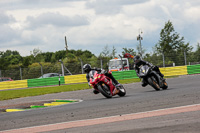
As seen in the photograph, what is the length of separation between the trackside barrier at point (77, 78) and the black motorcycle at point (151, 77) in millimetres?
15491

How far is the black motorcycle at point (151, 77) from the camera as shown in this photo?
14.0m

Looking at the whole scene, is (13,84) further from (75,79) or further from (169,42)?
(169,42)

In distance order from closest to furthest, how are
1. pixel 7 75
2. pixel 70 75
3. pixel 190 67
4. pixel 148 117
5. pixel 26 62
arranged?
1. pixel 148 117
2. pixel 190 67
3. pixel 70 75
4. pixel 7 75
5. pixel 26 62

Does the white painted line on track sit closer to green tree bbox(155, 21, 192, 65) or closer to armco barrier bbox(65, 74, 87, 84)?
armco barrier bbox(65, 74, 87, 84)

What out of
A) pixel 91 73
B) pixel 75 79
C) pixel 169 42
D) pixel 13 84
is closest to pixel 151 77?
pixel 91 73

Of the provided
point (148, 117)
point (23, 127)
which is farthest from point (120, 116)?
point (23, 127)

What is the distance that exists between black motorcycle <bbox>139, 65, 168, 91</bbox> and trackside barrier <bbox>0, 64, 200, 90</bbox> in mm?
15491

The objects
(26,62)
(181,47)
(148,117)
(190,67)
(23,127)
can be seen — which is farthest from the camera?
(26,62)

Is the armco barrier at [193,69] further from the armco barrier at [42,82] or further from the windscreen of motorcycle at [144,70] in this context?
the windscreen of motorcycle at [144,70]

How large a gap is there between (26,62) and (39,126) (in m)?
74.6

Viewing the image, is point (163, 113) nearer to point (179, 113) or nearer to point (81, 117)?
point (179, 113)

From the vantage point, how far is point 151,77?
555 inches

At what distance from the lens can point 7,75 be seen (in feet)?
113

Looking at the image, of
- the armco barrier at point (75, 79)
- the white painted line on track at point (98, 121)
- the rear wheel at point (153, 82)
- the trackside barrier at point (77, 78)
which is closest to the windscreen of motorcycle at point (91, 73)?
the rear wheel at point (153, 82)
